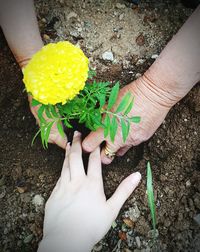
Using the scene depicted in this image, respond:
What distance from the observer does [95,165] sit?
1.95m

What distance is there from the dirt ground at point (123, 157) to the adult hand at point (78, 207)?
0.70 ft

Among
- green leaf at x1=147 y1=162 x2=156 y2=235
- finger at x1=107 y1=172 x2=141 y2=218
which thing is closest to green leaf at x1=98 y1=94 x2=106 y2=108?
finger at x1=107 y1=172 x2=141 y2=218

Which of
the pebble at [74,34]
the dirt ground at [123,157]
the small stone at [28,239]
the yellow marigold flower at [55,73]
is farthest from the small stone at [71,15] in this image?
the small stone at [28,239]

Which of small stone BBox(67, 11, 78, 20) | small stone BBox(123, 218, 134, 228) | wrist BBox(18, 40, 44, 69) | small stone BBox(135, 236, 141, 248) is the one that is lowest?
small stone BBox(135, 236, 141, 248)

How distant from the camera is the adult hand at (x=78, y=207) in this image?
1717 mm

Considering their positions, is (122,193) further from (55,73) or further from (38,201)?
(55,73)

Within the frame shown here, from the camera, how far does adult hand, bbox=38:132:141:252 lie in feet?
5.63

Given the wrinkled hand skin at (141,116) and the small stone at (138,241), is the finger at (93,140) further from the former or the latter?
the small stone at (138,241)

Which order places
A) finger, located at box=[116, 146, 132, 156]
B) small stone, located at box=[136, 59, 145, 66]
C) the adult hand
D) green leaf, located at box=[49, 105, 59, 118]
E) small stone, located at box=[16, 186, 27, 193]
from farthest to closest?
small stone, located at box=[136, 59, 145, 66] < small stone, located at box=[16, 186, 27, 193] < finger, located at box=[116, 146, 132, 156] < the adult hand < green leaf, located at box=[49, 105, 59, 118]

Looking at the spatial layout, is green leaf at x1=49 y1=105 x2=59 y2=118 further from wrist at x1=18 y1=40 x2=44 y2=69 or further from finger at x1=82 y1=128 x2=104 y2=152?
wrist at x1=18 y1=40 x2=44 y2=69

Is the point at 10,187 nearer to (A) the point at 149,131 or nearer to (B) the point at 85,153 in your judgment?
(B) the point at 85,153

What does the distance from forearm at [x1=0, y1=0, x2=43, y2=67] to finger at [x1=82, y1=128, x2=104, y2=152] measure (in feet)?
1.92

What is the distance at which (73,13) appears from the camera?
7.75 feet

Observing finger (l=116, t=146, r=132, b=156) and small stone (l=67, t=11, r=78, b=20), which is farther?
small stone (l=67, t=11, r=78, b=20)
